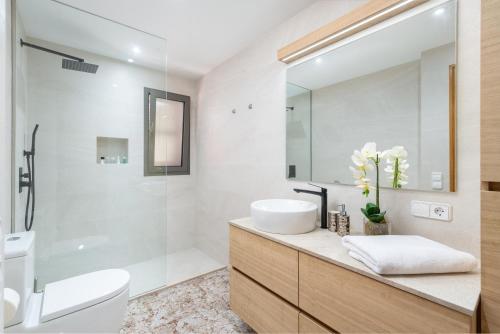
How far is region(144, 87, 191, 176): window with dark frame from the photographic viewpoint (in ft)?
8.41

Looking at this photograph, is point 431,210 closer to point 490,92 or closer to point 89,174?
point 490,92

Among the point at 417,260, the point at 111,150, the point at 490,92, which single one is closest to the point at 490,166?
the point at 490,92

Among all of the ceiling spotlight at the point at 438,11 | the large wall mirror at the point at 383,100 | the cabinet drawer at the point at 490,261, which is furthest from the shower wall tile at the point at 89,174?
the cabinet drawer at the point at 490,261

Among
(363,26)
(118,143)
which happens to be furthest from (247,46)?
(118,143)

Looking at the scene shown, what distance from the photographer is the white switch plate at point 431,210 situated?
114 cm

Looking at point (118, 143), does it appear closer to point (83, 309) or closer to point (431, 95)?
point (83, 309)

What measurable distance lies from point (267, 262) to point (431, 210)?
2.98 feet

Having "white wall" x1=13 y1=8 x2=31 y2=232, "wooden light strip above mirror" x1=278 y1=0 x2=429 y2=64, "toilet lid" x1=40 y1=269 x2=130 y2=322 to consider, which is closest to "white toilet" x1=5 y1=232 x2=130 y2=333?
"toilet lid" x1=40 y1=269 x2=130 y2=322

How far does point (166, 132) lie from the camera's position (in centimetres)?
285

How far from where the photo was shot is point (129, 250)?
2.48 meters

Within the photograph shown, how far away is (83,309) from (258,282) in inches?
38.2

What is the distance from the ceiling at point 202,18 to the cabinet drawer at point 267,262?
1648 mm

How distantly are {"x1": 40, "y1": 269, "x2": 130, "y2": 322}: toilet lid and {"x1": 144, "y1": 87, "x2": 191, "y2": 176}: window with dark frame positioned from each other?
126 cm

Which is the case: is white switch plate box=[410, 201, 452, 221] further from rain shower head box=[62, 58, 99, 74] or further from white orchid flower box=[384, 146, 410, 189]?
rain shower head box=[62, 58, 99, 74]
